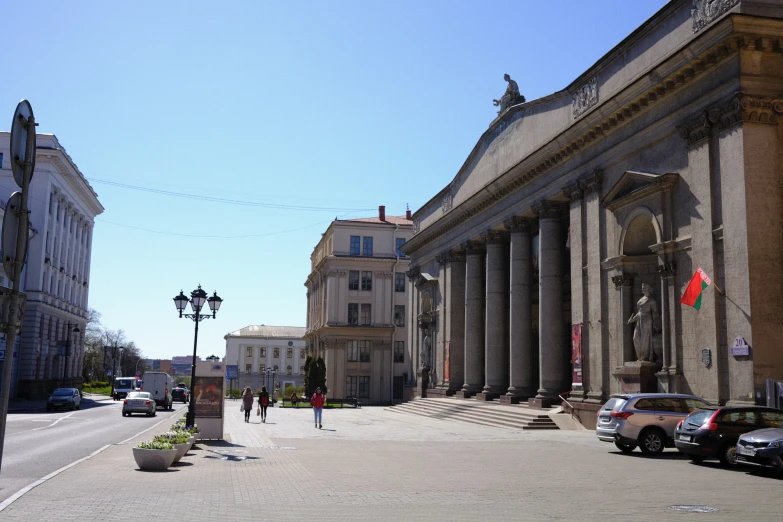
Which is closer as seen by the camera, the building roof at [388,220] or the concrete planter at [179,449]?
the concrete planter at [179,449]

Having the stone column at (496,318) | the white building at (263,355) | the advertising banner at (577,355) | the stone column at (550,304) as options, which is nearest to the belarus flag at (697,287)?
the advertising banner at (577,355)

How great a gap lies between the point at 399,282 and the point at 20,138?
240 feet

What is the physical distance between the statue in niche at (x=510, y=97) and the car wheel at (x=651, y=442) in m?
24.8

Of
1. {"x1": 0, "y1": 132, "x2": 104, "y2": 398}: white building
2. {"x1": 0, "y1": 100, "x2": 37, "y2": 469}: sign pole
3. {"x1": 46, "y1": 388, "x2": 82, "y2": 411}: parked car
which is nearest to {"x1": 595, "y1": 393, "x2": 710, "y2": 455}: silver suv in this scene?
{"x1": 0, "y1": 100, "x2": 37, "y2": 469}: sign pole

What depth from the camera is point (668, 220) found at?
989 inches

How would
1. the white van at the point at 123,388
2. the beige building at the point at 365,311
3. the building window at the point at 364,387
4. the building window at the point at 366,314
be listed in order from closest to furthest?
the beige building at the point at 365,311, the building window at the point at 364,387, the white van at the point at 123,388, the building window at the point at 366,314

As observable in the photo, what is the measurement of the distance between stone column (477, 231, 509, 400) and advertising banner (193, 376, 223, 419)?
1983 centimetres

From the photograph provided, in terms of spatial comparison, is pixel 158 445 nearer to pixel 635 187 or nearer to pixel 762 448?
pixel 762 448

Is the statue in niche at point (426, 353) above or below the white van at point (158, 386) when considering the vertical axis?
above

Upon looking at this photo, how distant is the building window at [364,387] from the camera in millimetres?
75188

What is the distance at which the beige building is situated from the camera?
246 ft

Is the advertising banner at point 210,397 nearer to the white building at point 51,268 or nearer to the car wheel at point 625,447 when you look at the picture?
the car wheel at point 625,447

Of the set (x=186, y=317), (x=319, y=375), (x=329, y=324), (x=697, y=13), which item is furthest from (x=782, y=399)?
(x=329, y=324)

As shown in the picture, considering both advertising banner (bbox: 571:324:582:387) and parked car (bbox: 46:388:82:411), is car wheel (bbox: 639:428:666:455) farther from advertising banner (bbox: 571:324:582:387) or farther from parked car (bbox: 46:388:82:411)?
parked car (bbox: 46:388:82:411)
